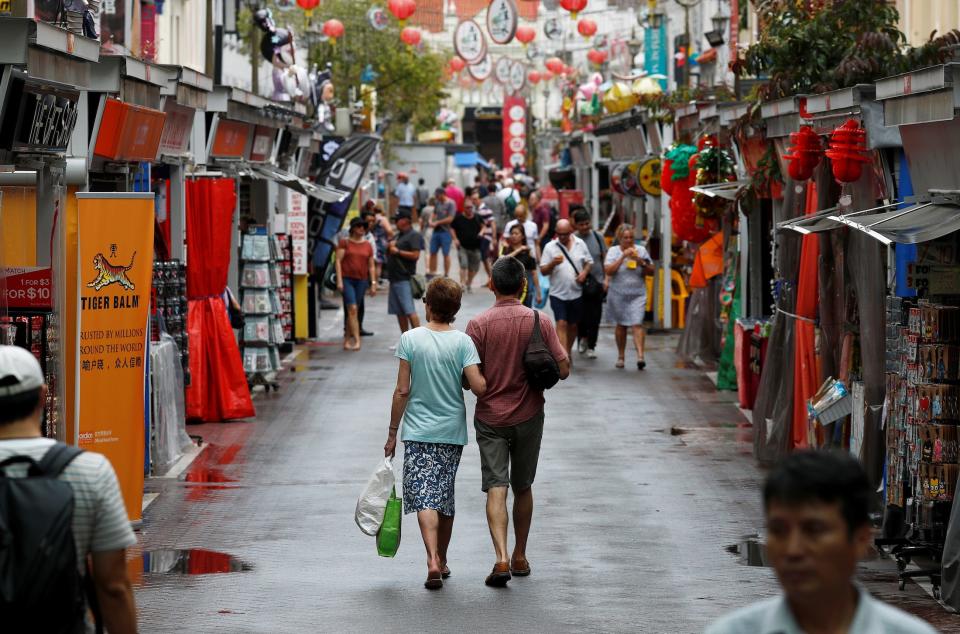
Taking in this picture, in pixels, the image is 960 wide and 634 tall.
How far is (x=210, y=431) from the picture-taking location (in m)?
15.7

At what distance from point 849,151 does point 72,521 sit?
738cm

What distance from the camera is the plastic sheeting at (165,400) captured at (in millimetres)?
12969

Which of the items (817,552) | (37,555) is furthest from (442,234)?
(817,552)

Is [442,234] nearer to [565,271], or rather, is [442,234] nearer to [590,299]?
[590,299]

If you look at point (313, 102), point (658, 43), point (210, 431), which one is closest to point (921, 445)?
point (210, 431)

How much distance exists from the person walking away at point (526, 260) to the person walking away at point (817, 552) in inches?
599

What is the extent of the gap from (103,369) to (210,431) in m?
5.00

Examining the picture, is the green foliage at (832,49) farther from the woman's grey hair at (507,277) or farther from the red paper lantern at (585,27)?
the red paper lantern at (585,27)

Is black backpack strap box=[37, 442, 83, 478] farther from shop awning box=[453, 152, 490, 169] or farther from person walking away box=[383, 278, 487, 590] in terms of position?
shop awning box=[453, 152, 490, 169]

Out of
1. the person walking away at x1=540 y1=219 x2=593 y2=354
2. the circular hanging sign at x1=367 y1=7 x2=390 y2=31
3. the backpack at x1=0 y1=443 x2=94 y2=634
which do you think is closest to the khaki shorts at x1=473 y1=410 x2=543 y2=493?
the backpack at x1=0 y1=443 x2=94 y2=634

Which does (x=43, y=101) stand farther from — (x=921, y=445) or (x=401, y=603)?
(x=921, y=445)

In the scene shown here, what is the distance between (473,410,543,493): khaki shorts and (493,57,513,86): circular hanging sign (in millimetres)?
50637

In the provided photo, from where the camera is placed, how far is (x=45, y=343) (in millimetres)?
9961

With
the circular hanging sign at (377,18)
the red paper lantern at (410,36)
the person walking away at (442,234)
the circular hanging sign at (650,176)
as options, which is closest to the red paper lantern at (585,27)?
the red paper lantern at (410,36)
